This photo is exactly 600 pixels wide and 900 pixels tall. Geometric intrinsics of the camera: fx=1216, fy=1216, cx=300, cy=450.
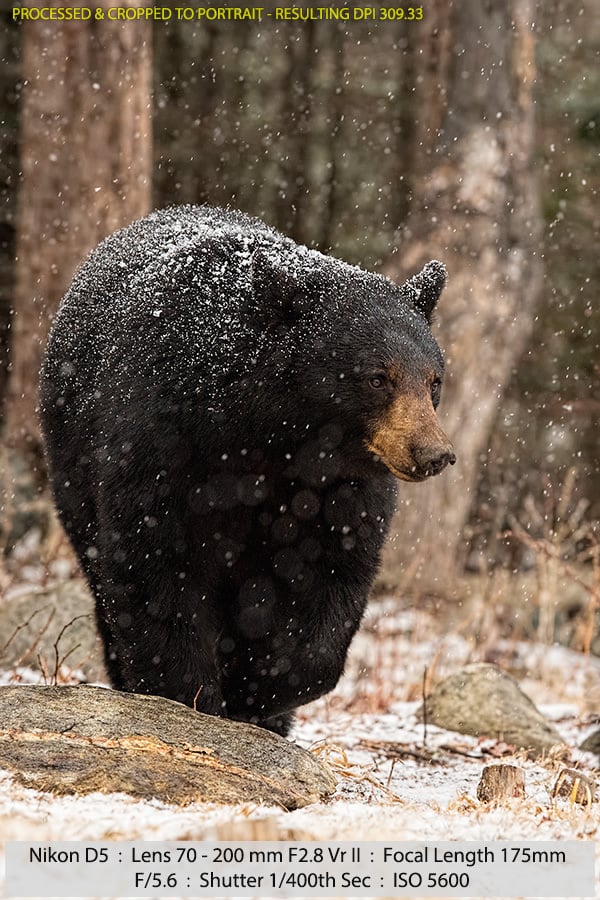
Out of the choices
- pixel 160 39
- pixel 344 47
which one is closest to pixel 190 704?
pixel 160 39

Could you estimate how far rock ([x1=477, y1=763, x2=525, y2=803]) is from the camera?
438 centimetres

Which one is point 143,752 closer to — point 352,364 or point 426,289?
point 352,364

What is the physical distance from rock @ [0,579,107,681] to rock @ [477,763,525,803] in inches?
112

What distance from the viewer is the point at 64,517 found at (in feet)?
18.5

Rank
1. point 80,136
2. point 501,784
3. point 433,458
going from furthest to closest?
point 80,136 < point 501,784 < point 433,458

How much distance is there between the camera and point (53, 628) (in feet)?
24.0

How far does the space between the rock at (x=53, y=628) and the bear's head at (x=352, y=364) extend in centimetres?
284

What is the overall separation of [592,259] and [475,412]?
7.27 meters

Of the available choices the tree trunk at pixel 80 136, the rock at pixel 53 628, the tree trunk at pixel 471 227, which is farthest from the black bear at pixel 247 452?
the tree trunk at pixel 471 227

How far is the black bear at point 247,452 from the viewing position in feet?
14.5

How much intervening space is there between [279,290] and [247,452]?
0.61 meters

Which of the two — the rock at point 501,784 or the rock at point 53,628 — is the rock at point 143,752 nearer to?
the rock at point 501,784

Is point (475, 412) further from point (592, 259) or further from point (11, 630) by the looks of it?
point (592, 259)

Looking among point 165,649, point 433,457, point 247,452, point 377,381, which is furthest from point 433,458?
point 165,649
